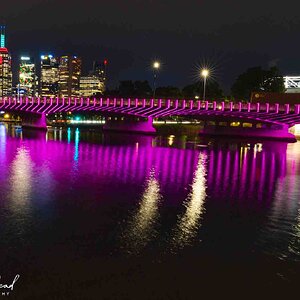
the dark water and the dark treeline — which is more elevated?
the dark treeline

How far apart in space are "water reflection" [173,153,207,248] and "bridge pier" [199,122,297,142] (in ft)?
155

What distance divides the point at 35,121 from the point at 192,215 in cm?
8235

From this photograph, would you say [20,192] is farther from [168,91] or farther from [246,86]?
[168,91]

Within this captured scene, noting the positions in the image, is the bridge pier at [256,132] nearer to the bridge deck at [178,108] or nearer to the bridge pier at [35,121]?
the bridge deck at [178,108]

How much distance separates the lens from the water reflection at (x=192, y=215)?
1295cm

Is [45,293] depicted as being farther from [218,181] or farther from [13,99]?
[13,99]

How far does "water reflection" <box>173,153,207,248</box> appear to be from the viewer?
510 inches

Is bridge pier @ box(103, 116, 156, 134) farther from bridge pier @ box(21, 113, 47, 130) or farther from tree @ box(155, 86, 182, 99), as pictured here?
tree @ box(155, 86, 182, 99)

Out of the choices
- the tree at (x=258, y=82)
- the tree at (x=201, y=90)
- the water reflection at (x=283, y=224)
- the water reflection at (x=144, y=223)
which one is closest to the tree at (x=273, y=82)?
the tree at (x=258, y=82)

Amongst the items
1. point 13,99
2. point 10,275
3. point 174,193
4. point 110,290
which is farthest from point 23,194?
point 13,99

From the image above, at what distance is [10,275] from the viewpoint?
→ 9.84 metres

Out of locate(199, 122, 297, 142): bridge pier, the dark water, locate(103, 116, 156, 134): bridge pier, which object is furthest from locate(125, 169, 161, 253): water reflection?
locate(103, 116, 156, 134): bridge pier

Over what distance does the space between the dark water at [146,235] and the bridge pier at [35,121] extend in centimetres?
6706

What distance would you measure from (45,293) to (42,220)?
17.9 feet
